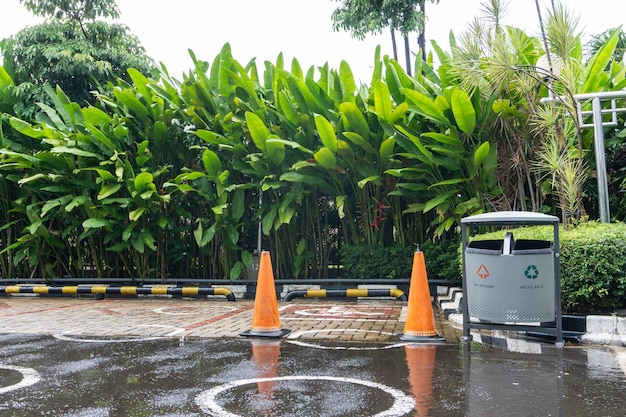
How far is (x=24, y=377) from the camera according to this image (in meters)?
5.11

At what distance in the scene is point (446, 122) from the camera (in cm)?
1065

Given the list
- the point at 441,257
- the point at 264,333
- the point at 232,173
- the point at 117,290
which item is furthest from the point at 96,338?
the point at 441,257

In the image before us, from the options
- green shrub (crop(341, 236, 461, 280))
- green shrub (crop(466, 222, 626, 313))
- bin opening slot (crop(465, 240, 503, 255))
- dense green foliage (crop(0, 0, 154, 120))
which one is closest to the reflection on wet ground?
green shrub (crop(466, 222, 626, 313))

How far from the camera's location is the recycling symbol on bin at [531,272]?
6467 mm

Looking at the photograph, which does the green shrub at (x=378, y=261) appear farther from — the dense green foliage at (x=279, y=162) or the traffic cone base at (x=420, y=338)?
the traffic cone base at (x=420, y=338)

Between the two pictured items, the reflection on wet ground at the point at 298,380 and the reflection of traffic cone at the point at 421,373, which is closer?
the reflection on wet ground at the point at 298,380

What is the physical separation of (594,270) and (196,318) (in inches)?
202

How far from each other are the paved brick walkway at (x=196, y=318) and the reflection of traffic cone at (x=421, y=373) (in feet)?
2.03

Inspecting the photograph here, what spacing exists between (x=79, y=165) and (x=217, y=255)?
316 cm

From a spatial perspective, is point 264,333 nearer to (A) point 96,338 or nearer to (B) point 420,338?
(B) point 420,338

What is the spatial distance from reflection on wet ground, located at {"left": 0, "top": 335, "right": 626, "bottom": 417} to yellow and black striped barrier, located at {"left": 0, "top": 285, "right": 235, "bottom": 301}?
483cm

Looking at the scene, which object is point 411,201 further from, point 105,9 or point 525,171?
point 105,9

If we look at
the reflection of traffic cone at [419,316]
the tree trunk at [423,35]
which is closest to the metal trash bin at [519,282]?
the reflection of traffic cone at [419,316]

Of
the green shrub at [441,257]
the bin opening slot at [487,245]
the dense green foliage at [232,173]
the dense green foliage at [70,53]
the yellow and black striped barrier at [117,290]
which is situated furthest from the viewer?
the dense green foliage at [70,53]
